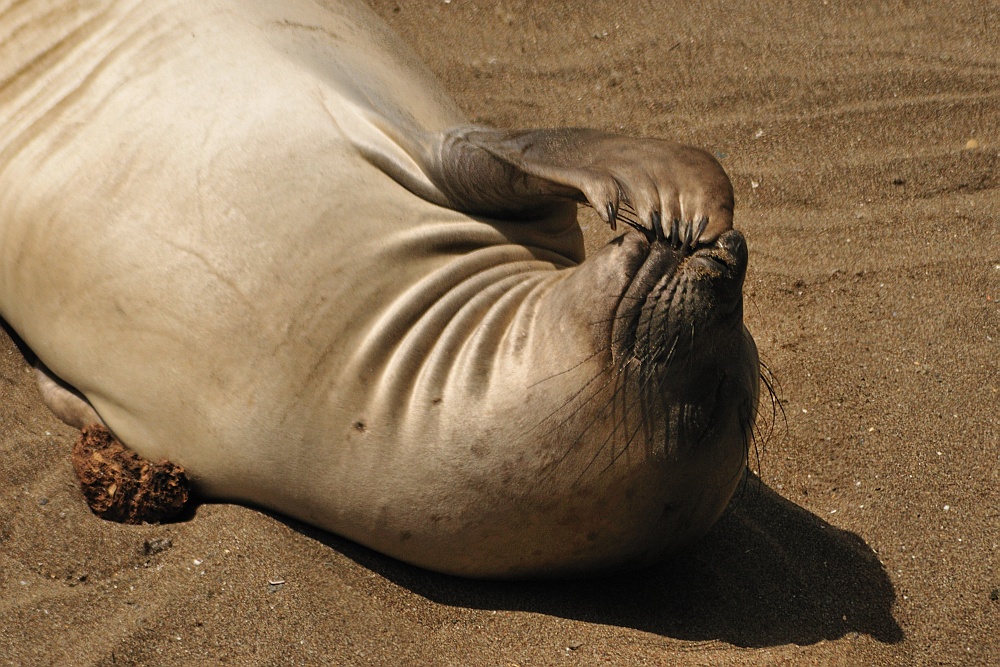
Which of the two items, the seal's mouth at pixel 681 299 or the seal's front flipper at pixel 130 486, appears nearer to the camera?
the seal's mouth at pixel 681 299

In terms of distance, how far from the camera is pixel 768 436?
3.83m

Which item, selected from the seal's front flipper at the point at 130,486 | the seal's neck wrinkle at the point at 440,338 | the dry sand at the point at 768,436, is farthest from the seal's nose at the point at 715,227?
the seal's front flipper at the point at 130,486

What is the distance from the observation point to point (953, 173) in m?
4.84

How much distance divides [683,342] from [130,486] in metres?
1.55

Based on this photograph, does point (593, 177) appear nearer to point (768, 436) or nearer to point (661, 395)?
point (661, 395)

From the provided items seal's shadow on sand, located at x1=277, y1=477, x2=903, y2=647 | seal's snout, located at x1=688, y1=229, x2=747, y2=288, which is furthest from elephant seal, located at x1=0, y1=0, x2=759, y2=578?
seal's shadow on sand, located at x1=277, y1=477, x2=903, y2=647

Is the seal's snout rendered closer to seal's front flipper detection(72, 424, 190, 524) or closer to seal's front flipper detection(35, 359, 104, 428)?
seal's front flipper detection(72, 424, 190, 524)

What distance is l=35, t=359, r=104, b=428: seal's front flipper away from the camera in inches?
133

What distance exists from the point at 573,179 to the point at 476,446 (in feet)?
2.43

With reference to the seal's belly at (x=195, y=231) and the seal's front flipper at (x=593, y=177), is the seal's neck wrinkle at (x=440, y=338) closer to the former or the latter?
the seal's belly at (x=195, y=231)

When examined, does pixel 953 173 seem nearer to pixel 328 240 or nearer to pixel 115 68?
pixel 328 240

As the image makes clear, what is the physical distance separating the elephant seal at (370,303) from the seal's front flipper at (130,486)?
0.06 m

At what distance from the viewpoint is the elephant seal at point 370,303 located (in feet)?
9.18

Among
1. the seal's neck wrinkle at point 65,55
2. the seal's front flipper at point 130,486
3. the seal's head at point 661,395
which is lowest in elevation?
the seal's front flipper at point 130,486
